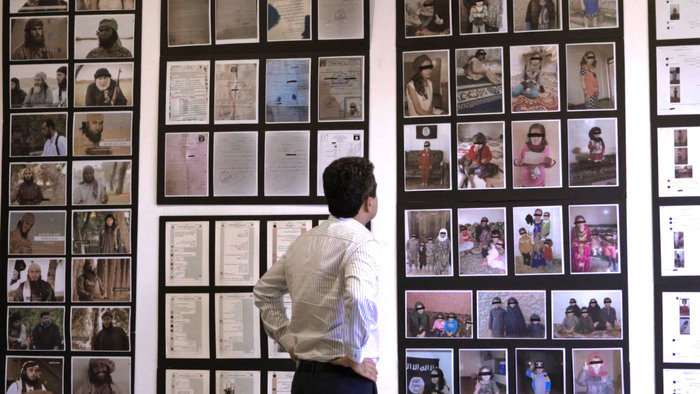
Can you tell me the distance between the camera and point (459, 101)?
11.0 feet

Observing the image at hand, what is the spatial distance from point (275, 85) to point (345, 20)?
0.48m

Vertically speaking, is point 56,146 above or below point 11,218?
above

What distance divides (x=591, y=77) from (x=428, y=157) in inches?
33.6

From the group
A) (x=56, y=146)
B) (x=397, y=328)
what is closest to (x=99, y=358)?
(x=56, y=146)

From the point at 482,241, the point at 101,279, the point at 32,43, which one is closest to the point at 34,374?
the point at 101,279

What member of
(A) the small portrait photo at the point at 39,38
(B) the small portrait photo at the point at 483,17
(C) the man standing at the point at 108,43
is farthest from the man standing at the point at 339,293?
(A) the small portrait photo at the point at 39,38

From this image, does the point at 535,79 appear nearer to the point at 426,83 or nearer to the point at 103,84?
the point at 426,83

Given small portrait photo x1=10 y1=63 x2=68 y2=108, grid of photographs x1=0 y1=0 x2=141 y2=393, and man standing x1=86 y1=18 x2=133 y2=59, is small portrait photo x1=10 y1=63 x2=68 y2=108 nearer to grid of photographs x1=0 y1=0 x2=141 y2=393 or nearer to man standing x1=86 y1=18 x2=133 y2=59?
grid of photographs x1=0 y1=0 x2=141 y2=393

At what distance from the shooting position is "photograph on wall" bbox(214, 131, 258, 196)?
11.3ft

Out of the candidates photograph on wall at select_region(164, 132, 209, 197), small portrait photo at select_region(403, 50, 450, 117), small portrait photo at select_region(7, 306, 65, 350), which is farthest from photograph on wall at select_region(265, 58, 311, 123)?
small portrait photo at select_region(7, 306, 65, 350)

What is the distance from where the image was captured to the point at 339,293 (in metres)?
2.28

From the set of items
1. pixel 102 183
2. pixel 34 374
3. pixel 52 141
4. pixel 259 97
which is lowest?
pixel 34 374

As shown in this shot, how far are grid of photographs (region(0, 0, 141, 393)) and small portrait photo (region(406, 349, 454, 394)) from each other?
4.60 feet

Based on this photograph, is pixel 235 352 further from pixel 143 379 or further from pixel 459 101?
pixel 459 101
